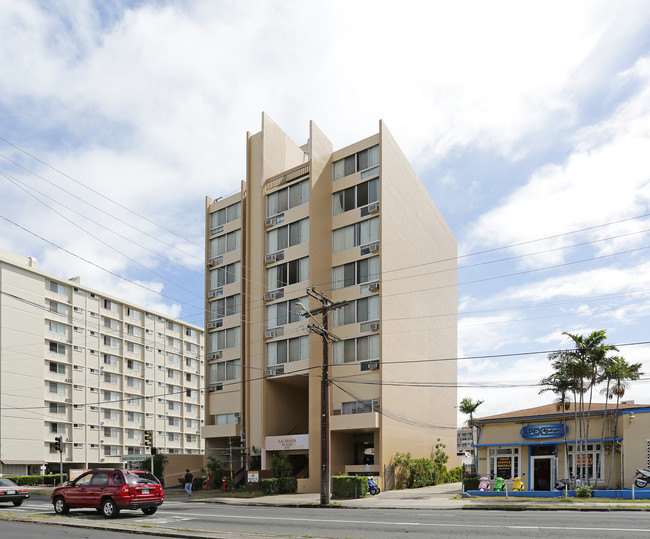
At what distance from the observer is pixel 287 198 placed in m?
50.1

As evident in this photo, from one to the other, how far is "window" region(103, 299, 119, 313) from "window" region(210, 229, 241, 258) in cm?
3647

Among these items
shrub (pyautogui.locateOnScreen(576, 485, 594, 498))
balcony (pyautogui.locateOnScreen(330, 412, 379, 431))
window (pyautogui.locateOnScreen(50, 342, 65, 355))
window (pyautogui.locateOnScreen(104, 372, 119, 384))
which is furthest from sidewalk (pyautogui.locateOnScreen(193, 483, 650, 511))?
window (pyautogui.locateOnScreen(104, 372, 119, 384))

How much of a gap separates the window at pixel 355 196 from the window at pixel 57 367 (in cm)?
4567

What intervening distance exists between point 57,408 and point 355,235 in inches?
1896

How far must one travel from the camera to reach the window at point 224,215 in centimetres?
5572

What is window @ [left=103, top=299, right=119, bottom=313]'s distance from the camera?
3451 inches

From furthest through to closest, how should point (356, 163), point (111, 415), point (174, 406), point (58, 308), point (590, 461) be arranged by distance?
point (174, 406)
point (111, 415)
point (58, 308)
point (356, 163)
point (590, 461)

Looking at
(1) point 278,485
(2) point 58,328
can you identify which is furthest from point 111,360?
(1) point 278,485

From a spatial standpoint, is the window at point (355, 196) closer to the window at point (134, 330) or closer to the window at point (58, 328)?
the window at point (58, 328)

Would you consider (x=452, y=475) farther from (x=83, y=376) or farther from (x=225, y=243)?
(x=83, y=376)

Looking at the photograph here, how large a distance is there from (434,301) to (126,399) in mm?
50190

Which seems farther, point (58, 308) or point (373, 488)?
point (58, 308)

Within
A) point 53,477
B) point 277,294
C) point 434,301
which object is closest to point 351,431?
point 277,294

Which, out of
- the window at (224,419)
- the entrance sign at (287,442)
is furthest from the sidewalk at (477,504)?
the window at (224,419)
